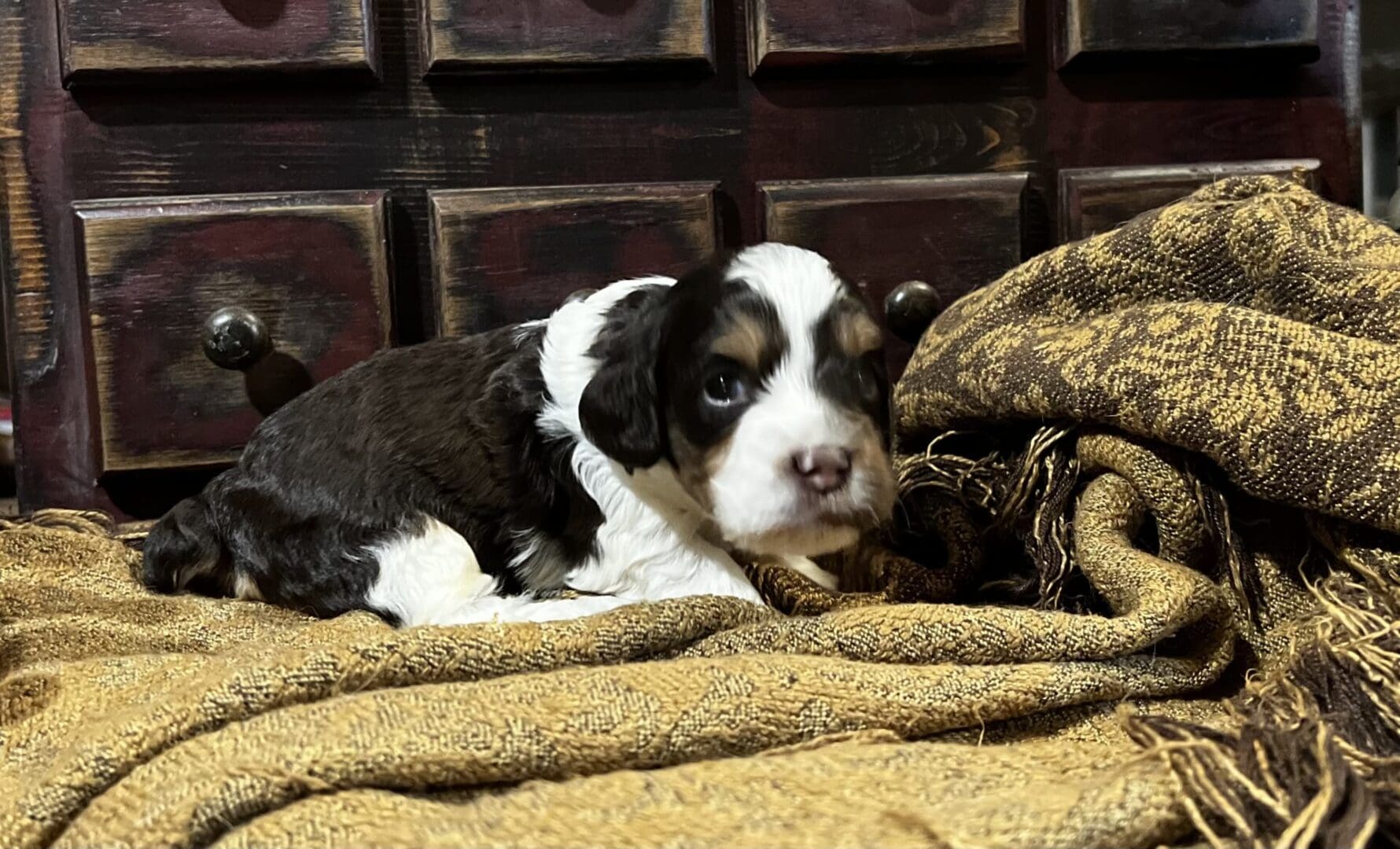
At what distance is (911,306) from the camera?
237cm

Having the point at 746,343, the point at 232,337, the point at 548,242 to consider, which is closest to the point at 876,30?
the point at 548,242

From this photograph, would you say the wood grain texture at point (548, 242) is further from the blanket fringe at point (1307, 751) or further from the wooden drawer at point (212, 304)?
the blanket fringe at point (1307, 751)

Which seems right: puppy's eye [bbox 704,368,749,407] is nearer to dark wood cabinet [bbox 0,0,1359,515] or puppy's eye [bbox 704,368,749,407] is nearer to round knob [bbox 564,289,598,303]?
round knob [bbox 564,289,598,303]

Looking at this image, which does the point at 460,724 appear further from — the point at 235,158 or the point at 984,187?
the point at 984,187

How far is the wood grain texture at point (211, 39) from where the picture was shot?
7.17ft

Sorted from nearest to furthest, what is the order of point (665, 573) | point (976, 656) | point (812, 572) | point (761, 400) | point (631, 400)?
1. point (976, 656)
2. point (761, 400)
3. point (631, 400)
4. point (665, 573)
5. point (812, 572)

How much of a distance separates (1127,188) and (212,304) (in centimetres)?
196

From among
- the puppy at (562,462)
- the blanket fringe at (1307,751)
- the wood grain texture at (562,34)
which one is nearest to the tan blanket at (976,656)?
the blanket fringe at (1307,751)

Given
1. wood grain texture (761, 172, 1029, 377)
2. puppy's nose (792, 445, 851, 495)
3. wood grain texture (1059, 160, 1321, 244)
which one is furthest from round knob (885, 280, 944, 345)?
puppy's nose (792, 445, 851, 495)

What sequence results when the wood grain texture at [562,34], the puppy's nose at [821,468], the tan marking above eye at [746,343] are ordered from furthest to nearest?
the wood grain texture at [562,34] < the tan marking above eye at [746,343] < the puppy's nose at [821,468]

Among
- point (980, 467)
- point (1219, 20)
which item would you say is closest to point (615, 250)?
point (980, 467)

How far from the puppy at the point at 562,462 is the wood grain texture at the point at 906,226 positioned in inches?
19.6

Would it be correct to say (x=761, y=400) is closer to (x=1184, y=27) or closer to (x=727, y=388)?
(x=727, y=388)

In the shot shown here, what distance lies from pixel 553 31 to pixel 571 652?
4.82 feet
